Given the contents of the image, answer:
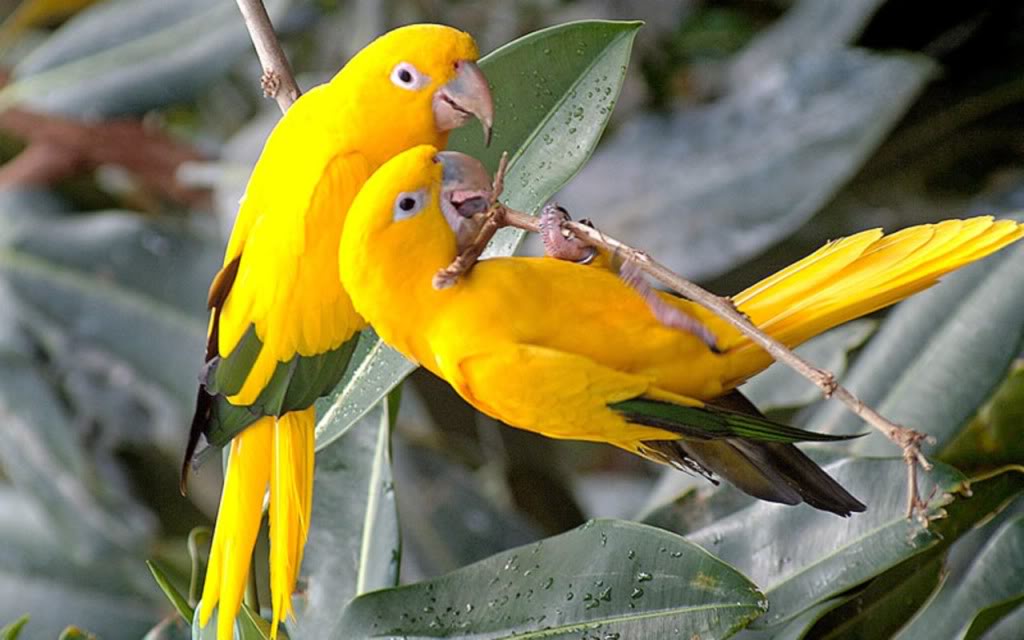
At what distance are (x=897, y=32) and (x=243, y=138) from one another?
0.88 m

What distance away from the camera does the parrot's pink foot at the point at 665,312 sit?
527 mm

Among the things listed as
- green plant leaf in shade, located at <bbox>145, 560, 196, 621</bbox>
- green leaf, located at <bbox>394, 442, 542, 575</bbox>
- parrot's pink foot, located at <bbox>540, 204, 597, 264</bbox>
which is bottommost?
green leaf, located at <bbox>394, 442, 542, 575</bbox>

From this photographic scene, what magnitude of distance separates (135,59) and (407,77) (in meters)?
0.91

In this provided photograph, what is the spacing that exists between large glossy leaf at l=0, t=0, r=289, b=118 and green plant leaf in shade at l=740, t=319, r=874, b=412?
70cm

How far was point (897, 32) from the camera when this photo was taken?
1496mm

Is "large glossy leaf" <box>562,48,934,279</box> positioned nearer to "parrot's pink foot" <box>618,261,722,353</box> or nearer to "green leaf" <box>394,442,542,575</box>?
"green leaf" <box>394,442,542,575</box>

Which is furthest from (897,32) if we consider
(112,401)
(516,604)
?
(112,401)

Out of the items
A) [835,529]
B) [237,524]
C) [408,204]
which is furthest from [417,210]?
[835,529]

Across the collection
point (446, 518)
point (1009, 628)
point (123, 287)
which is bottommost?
point (446, 518)

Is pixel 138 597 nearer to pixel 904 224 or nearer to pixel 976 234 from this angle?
pixel 904 224

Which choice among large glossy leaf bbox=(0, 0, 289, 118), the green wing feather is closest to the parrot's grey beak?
the green wing feather

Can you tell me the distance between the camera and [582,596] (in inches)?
24.9

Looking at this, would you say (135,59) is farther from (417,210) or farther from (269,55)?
(417,210)

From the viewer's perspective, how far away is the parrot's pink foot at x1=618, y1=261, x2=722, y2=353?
527 millimetres
